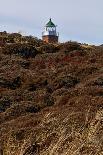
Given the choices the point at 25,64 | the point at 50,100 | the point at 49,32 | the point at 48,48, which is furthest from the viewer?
the point at 49,32

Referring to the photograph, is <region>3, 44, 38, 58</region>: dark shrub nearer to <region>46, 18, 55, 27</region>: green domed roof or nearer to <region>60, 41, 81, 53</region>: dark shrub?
<region>60, 41, 81, 53</region>: dark shrub

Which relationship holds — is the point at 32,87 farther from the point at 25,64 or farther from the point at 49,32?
the point at 49,32

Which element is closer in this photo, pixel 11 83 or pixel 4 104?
pixel 4 104

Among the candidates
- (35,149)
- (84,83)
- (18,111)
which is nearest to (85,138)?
(35,149)

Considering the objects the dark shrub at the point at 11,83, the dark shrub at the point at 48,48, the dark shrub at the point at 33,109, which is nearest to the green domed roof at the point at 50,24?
the dark shrub at the point at 48,48

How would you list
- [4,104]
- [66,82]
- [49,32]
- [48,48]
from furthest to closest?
[49,32], [48,48], [66,82], [4,104]

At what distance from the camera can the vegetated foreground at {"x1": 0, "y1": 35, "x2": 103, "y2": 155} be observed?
8133 millimetres

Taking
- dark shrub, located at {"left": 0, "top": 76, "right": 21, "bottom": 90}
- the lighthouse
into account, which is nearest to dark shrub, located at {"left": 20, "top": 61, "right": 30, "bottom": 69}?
dark shrub, located at {"left": 0, "top": 76, "right": 21, "bottom": 90}

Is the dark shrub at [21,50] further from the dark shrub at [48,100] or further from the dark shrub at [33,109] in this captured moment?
the dark shrub at [33,109]

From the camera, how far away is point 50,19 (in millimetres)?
68375

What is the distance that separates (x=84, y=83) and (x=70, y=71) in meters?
3.61

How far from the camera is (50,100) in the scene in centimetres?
1912

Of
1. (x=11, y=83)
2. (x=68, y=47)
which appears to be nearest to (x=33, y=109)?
(x=11, y=83)

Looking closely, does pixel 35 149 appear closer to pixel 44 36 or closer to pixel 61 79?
pixel 61 79
